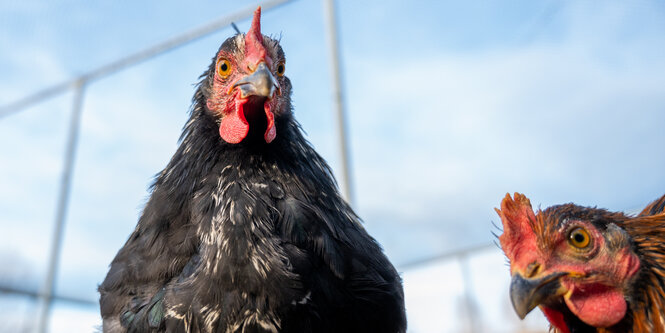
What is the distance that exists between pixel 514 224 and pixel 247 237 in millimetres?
754

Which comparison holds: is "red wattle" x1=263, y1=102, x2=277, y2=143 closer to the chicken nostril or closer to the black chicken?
the black chicken

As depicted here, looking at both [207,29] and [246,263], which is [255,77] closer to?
[246,263]

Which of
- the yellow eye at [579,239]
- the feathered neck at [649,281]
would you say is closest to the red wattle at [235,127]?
the yellow eye at [579,239]

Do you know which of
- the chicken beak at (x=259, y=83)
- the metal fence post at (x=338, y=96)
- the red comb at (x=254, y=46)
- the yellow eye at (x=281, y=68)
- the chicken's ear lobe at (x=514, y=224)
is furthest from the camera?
the metal fence post at (x=338, y=96)

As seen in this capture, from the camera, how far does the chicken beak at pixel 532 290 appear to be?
1.23 meters

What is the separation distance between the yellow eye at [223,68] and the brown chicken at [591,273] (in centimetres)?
108

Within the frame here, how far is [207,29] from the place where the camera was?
17.4 feet

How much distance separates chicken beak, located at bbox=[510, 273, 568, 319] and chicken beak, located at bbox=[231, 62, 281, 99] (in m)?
0.87

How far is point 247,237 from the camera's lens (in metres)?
1.38

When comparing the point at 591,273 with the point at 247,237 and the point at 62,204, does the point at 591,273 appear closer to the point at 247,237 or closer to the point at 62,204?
the point at 247,237

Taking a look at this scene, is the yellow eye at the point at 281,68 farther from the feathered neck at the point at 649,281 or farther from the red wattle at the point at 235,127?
the feathered neck at the point at 649,281

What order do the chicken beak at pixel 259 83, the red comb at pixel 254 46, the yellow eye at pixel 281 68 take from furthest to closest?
1. the yellow eye at pixel 281 68
2. the red comb at pixel 254 46
3. the chicken beak at pixel 259 83

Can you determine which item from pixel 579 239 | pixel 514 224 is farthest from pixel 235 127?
pixel 579 239

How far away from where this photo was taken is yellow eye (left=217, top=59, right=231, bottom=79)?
1711mm
